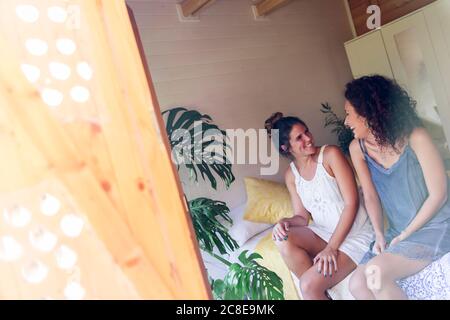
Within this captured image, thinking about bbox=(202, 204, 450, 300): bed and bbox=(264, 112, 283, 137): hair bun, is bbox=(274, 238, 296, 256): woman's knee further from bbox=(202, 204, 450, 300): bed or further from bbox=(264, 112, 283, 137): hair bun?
bbox=(264, 112, 283, 137): hair bun

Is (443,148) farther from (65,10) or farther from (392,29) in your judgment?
(65,10)

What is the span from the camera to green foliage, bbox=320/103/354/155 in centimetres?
200

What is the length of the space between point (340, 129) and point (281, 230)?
0.66m

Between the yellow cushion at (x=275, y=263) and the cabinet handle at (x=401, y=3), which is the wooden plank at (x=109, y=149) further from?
the cabinet handle at (x=401, y=3)

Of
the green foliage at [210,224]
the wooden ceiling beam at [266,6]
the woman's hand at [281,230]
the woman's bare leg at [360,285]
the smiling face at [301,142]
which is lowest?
the woman's bare leg at [360,285]

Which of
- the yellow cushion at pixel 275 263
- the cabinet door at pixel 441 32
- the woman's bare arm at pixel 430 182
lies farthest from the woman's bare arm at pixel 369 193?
the cabinet door at pixel 441 32

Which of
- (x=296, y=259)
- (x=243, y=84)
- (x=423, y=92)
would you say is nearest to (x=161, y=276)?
(x=296, y=259)

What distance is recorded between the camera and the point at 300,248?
6.12 ft

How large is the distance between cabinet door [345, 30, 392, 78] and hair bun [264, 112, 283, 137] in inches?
21.6

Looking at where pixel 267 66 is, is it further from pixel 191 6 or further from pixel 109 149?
pixel 109 149

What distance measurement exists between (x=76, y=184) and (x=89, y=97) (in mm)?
234

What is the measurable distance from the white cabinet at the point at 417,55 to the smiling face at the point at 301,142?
56cm

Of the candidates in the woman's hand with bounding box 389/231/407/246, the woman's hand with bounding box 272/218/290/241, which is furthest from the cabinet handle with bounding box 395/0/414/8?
the woman's hand with bounding box 272/218/290/241

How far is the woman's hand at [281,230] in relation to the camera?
192 centimetres
